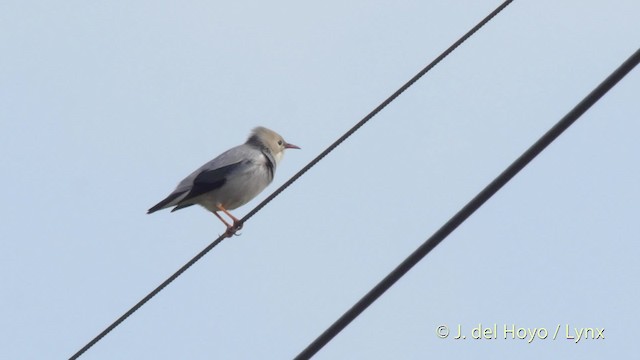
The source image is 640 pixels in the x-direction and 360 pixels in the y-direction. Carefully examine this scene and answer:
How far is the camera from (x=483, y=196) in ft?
17.0

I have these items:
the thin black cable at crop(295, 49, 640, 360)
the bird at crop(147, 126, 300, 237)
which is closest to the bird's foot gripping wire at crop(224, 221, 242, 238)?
the bird at crop(147, 126, 300, 237)

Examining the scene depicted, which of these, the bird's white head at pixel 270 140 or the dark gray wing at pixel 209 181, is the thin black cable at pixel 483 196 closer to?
the dark gray wing at pixel 209 181

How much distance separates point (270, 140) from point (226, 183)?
4.83 ft

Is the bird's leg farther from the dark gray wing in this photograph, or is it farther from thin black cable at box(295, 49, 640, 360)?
thin black cable at box(295, 49, 640, 360)

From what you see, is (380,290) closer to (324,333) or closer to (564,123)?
(324,333)

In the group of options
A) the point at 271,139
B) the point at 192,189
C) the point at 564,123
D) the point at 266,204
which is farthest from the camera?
the point at 271,139

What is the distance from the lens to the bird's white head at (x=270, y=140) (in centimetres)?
1329

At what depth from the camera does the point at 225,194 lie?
39.9ft

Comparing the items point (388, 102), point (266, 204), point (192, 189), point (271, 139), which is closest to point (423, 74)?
point (388, 102)

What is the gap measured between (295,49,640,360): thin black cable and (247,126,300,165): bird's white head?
26.4 ft

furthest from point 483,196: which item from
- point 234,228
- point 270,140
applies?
point 270,140

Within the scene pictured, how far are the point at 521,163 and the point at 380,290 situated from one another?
823 millimetres

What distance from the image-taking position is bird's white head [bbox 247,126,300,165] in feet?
43.6

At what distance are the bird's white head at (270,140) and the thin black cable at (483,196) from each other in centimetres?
803
